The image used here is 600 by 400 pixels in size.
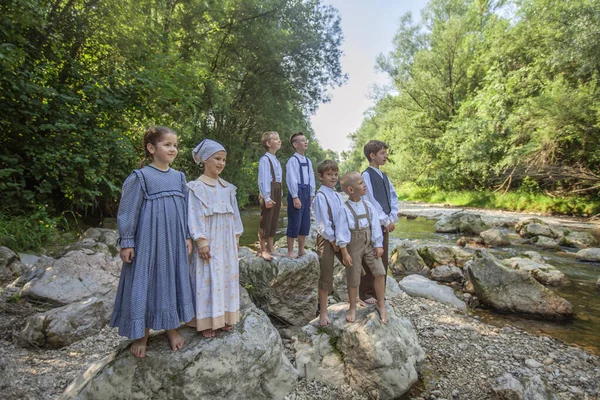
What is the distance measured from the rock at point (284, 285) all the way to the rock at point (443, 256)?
202 inches

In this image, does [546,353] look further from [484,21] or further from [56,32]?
[484,21]

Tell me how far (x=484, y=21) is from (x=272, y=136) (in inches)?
1077

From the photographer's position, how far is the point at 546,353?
3955mm

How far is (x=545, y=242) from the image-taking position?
10141 mm

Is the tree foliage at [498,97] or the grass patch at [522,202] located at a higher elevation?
the tree foliage at [498,97]

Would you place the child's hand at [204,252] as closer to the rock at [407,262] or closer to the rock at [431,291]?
the rock at [431,291]

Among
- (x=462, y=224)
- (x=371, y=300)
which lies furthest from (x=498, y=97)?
(x=371, y=300)

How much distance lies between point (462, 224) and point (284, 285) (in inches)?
440

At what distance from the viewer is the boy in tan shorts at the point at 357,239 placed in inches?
131

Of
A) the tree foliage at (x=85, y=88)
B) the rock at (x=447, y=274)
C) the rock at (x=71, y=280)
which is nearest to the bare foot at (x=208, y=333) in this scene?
the rock at (x=71, y=280)

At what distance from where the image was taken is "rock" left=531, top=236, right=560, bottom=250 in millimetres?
9828

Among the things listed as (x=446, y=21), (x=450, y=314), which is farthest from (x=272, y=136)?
(x=446, y=21)

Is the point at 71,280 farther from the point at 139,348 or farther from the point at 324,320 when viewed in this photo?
the point at 324,320

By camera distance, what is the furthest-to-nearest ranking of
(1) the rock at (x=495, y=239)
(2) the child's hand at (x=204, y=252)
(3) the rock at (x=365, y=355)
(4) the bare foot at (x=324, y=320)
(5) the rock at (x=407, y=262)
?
(1) the rock at (x=495, y=239) < (5) the rock at (x=407, y=262) < (4) the bare foot at (x=324, y=320) < (3) the rock at (x=365, y=355) < (2) the child's hand at (x=204, y=252)
